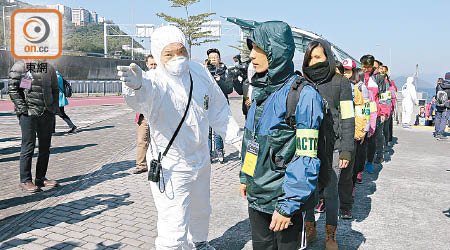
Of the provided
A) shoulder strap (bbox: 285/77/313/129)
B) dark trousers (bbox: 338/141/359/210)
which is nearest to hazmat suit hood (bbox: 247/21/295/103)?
shoulder strap (bbox: 285/77/313/129)

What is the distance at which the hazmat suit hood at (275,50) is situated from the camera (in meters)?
2.42

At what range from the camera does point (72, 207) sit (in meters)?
5.39

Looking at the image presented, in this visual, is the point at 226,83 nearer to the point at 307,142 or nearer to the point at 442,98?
the point at 307,142

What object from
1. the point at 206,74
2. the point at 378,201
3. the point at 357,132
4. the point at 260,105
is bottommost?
the point at 378,201

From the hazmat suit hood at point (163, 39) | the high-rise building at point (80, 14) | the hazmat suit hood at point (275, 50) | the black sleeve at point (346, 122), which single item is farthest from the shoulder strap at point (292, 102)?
the high-rise building at point (80, 14)

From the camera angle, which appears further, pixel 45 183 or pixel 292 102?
pixel 45 183

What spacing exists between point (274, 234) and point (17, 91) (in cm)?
495

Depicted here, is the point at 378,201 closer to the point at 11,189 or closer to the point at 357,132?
the point at 357,132

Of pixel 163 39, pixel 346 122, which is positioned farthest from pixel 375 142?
pixel 163 39

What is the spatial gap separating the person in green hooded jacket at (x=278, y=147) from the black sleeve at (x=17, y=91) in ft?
14.9

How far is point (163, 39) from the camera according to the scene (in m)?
3.31

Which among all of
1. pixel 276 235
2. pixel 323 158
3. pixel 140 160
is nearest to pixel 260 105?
pixel 323 158

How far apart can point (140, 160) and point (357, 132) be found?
12.9ft

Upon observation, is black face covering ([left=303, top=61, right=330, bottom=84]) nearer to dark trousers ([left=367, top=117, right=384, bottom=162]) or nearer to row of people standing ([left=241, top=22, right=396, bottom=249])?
row of people standing ([left=241, top=22, right=396, bottom=249])
